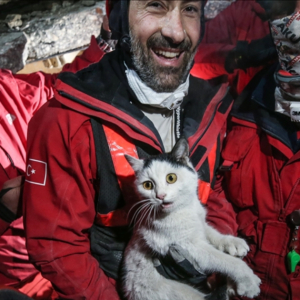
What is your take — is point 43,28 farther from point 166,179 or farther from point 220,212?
point 220,212

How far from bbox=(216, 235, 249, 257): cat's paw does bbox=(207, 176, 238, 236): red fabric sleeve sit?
5.2 inches

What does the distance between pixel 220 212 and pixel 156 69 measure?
59 cm

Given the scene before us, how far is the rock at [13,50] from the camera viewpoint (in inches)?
48.3

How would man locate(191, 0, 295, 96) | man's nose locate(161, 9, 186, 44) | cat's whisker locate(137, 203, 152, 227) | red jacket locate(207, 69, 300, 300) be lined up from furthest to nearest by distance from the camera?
1. man locate(191, 0, 295, 96)
2. red jacket locate(207, 69, 300, 300)
3. cat's whisker locate(137, 203, 152, 227)
4. man's nose locate(161, 9, 186, 44)

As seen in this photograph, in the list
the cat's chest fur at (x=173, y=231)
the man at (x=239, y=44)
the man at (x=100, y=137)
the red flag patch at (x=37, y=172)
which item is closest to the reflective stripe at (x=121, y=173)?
the man at (x=100, y=137)

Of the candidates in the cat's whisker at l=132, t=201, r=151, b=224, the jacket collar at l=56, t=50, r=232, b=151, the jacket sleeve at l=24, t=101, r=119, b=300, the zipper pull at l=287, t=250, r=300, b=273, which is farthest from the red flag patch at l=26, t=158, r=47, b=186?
the zipper pull at l=287, t=250, r=300, b=273

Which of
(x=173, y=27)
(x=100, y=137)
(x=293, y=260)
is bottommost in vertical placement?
(x=293, y=260)

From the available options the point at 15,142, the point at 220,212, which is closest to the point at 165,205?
the point at 220,212

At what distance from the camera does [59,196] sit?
0.88 meters

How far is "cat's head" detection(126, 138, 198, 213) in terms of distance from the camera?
85 centimetres

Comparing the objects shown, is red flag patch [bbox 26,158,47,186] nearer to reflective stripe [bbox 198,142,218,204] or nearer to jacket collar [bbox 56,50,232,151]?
jacket collar [bbox 56,50,232,151]

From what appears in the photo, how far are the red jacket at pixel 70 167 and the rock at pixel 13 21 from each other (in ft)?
1.80

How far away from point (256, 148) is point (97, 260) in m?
0.71

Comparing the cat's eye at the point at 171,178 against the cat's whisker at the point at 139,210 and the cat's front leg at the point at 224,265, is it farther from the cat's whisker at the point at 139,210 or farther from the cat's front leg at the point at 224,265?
the cat's front leg at the point at 224,265
